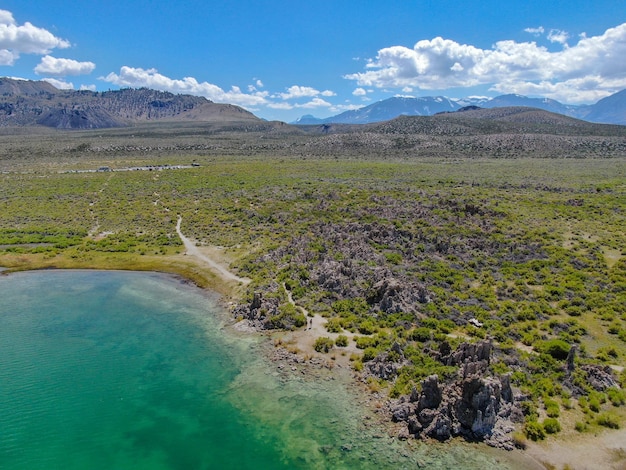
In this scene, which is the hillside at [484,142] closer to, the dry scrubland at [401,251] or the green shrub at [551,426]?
the dry scrubland at [401,251]

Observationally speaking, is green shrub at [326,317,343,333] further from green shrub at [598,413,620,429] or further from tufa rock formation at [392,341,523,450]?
green shrub at [598,413,620,429]

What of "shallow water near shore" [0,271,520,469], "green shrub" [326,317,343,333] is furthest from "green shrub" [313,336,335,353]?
"shallow water near shore" [0,271,520,469]

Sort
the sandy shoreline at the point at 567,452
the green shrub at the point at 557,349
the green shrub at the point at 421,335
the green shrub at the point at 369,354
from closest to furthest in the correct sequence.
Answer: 1. the sandy shoreline at the point at 567,452
2. the green shrub at the point at 557,349
3. the green shrub at the point at 369,354
4. the green shrub at the point at 421,335

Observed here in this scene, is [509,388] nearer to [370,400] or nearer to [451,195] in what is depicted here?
[370,400]

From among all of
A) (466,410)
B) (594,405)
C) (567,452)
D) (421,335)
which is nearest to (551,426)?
(567,452)

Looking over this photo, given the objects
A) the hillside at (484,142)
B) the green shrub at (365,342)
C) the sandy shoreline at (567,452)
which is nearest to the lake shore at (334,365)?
the sandy shoreline at (567,452)
